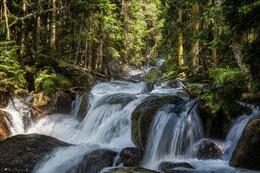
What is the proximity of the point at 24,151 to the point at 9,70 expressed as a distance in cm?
511

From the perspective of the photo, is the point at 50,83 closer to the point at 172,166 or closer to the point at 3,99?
the point at 3,99

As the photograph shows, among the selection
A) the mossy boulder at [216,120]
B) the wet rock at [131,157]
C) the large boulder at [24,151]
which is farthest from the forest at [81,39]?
the large boulder at [24,151]

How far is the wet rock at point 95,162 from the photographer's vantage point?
A: 556 cm

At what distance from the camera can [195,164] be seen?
5.21 meters

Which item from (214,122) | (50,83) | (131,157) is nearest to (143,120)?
(131,157)

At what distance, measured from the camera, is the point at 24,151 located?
248 inches

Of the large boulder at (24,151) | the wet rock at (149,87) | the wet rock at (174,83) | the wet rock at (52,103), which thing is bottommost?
the large boulder at (24,151)

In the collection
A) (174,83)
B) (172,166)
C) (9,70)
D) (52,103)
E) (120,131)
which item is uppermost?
(9,70)

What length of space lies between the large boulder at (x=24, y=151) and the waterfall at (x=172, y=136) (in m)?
3.61

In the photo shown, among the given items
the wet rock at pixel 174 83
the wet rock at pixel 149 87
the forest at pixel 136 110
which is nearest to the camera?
the forest at pixel 136 110

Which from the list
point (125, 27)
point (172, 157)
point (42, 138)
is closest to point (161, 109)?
point (172, 157)

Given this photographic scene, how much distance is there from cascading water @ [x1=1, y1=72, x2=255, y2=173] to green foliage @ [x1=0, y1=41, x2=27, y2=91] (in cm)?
103

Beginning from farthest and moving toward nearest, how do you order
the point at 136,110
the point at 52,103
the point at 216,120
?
1. the point at 52,103
2. the point at 136,110
3. the point at 216,120

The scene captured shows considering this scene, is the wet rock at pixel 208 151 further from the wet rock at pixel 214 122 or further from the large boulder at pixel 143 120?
the large boulder at pixel 143 120
